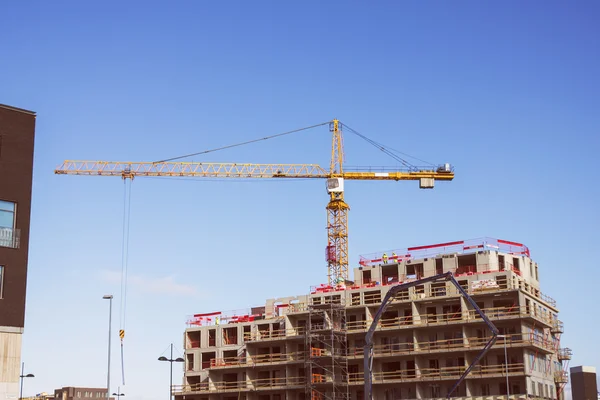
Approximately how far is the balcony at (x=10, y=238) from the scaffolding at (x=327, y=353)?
224ft

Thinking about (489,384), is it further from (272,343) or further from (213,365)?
(213,365)

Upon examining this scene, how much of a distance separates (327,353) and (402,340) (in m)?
10.7

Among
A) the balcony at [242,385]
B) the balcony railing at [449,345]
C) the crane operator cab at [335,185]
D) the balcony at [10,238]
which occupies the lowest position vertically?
the balcony at [242,385]

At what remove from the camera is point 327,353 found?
120 m

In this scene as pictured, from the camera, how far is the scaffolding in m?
120

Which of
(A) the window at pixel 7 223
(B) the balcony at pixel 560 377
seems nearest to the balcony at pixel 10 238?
(A) the window at pixel 7 223

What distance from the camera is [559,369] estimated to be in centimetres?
12225

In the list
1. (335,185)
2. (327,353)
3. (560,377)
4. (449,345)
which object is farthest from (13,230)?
(335,185)

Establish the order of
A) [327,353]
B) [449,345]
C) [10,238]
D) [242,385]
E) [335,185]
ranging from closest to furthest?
1. [10,238]
2. [449,345]
3. [327,353]
4. [242,385]
5. [335,185]

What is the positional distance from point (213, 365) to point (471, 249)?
45345 millimetres

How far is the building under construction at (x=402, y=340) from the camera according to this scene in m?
112

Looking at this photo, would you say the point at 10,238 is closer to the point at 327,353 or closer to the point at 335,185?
the point at 327,353

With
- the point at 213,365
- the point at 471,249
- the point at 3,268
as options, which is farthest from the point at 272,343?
the point at 3,268

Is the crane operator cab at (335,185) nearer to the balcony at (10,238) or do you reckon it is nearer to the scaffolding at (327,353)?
the scaffolding at (327,353)
